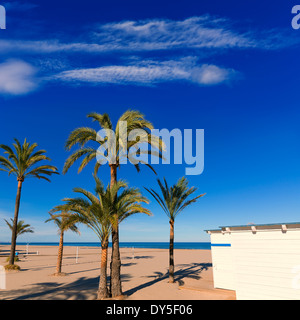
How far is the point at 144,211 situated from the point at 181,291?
594 centimetres

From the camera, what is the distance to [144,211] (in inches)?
500

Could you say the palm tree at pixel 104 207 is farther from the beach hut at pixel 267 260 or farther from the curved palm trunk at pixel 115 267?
the beach hut at pixel 267 260

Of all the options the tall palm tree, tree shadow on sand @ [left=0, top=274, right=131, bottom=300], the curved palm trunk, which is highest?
the tall palm tree

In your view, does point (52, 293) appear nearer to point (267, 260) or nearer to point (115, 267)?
point (115, 267)

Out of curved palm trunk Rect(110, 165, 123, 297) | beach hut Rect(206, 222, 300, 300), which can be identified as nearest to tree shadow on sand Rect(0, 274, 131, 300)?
curved palm trunk Rect(110, 165, 123, 297)

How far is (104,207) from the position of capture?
12773 mm

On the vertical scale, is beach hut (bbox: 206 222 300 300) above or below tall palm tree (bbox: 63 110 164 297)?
below

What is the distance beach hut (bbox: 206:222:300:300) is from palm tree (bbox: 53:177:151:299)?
487 cm

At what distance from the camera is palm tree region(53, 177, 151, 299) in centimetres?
1264

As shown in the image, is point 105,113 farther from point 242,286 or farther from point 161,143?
point 242,286

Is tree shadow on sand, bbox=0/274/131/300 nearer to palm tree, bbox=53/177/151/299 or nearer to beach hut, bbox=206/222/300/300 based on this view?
palm tree, bbox=53/177/151/299

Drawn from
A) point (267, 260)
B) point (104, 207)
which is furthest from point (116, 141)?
point (267, 260)

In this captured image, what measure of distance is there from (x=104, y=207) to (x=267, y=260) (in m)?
8.11
